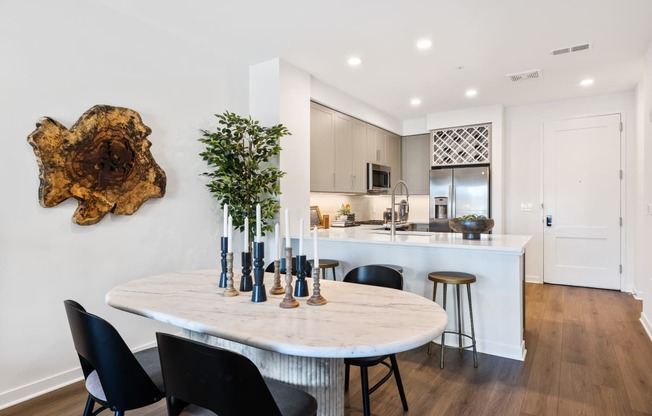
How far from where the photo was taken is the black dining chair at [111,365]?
4.27ft

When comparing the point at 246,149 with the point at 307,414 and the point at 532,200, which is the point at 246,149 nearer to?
the point at 307,414

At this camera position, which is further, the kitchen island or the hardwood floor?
the kitchen island

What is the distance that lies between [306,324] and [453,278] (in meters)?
1.83

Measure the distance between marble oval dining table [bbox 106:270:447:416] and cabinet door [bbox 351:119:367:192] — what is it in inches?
134

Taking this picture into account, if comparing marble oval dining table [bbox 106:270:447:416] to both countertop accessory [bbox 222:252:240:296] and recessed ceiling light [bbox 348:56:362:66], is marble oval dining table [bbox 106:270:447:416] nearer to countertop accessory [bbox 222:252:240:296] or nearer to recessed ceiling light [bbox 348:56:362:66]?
countertop accessory [bbox 222:252:240:296]

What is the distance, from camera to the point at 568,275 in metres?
5.28

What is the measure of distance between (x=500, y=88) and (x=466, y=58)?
1.26m

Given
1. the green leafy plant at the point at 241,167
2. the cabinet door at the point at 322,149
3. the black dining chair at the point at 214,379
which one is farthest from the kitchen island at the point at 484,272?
the black dining chair at the point at 214,379

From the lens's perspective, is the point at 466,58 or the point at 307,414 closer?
the point at 307,414

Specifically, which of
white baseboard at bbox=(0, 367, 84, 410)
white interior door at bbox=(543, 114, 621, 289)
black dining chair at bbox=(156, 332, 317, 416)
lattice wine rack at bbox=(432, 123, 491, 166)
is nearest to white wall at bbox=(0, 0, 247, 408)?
white baseboard at bbox=(0, 367, 84, 410)

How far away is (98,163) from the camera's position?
2666 mm

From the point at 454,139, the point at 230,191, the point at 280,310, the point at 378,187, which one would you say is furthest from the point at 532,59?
the point at 280,310

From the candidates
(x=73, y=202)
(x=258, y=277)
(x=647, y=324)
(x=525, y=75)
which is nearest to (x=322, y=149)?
(x=525, y=75)

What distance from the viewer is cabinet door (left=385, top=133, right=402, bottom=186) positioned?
6.08 metres
